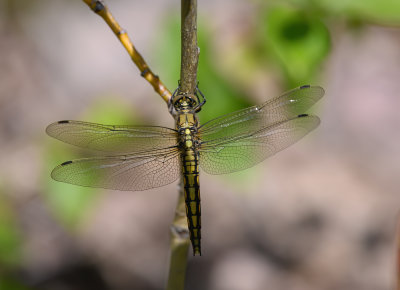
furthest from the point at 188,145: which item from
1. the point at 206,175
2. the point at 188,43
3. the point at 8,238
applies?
the point at 206,175

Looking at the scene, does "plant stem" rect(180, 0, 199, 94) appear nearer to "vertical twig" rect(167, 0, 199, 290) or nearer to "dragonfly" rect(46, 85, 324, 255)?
"vertical twig" rect(167, 0, 199, 290)

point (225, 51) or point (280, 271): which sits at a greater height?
point (225, 51)

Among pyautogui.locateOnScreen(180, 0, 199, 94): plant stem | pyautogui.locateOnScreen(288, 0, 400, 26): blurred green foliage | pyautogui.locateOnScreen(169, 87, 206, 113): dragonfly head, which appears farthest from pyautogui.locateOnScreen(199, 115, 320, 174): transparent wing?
pyautogui.locateOnScreen(180, 0, 199, 94): plant stem

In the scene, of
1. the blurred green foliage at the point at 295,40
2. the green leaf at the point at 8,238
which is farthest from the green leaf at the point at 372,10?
the green leaf at the point at 8,238

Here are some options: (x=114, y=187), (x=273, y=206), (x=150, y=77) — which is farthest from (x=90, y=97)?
(x=150, y=77)

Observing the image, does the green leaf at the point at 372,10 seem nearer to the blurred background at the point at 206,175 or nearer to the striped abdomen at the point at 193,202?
the blurred background at the point at 206,175

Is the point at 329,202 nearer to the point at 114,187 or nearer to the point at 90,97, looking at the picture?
the point at 90,97
